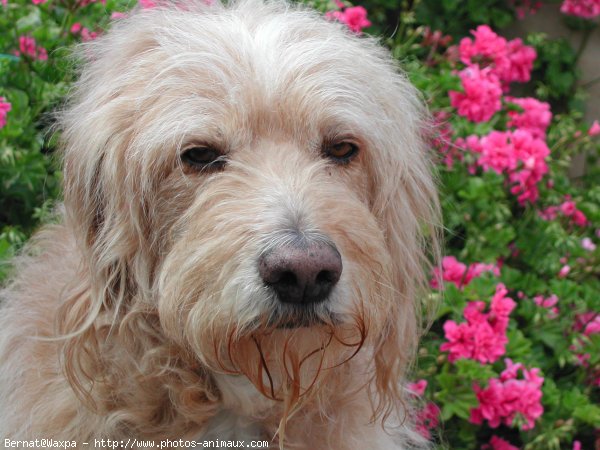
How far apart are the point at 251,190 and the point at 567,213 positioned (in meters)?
2.30

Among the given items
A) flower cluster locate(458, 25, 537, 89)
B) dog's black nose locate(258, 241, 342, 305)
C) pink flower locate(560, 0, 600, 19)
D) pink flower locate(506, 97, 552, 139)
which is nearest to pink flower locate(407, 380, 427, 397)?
dog's black nose locate(258, 241, 342, 305)

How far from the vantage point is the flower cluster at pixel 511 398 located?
3.34m

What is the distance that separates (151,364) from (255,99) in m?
0.81

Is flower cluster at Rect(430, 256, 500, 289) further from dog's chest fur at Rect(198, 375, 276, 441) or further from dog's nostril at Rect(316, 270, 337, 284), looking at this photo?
dog's nostril at Rect(316, 270, 337, 284)

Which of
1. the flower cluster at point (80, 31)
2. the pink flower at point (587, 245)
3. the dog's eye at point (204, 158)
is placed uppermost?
the dog's eye at point (204, 158)

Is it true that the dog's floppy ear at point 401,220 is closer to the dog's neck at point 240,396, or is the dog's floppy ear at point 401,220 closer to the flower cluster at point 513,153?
the dog's neck at point 240,396

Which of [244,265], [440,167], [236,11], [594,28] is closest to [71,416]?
[244,265]

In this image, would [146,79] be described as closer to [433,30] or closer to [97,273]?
[97,273]

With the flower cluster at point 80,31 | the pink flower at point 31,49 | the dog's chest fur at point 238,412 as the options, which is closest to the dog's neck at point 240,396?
the dog's chest fur at point 238,412

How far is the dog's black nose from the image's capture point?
208 centimetres

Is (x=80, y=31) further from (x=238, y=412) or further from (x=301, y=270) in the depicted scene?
(x=301, y=270)

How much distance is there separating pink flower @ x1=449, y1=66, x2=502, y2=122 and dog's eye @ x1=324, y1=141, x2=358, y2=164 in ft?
4.70

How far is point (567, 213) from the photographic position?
4113 millimetres

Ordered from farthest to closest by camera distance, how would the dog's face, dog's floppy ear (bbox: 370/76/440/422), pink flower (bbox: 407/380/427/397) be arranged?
pink flower (bbox: 407/380/427/397)
dog's floppy ear (bbox: 370/76/440/422)
the dog's face
